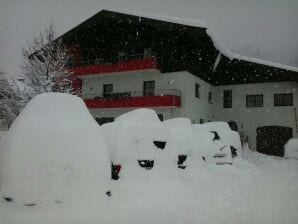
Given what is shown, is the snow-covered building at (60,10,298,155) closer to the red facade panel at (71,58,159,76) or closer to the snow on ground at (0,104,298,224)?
the red facade panel at (71,58,159,76)

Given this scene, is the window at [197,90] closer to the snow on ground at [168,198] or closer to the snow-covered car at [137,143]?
the snow on ground at [168,198]

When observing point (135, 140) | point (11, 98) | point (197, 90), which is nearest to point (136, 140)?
point (135, 140)

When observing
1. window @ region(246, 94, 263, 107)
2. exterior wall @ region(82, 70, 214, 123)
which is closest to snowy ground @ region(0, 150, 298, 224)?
exterior wall @ region(82, 70, 214, 123)

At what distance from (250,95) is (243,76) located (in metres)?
1.42

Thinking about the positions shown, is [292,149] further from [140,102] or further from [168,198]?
[168,198]

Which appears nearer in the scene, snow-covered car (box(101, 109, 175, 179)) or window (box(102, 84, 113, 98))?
snow-covered car (box(101, 109, 175, 179))

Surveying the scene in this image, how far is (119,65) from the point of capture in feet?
71.4

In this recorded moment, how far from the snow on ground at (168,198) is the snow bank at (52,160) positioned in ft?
0.36

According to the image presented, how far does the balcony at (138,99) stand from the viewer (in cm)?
1962

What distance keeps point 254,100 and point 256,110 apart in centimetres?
73

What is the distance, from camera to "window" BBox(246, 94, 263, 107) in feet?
74.3

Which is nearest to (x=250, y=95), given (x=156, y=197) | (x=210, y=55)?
(x=210, y=55)

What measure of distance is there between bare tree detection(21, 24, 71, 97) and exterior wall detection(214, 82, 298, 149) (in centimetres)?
1173

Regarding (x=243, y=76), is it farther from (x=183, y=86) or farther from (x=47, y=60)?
(x=47, y=60)
